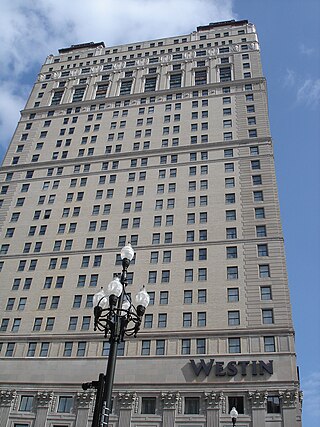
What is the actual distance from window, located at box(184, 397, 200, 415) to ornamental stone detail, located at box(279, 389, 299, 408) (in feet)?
23.6

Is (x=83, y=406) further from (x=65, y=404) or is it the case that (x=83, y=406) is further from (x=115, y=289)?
(x=115, y=289)

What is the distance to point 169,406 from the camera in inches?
1606

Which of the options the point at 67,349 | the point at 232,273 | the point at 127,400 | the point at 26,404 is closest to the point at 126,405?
the point at 127,400

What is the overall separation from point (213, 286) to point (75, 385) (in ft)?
53.7

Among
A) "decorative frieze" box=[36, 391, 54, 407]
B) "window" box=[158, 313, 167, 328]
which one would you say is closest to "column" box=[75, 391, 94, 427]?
"decorative frieze" box=[36, 391, 54, 407]

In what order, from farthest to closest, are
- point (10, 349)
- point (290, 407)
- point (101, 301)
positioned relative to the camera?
point (10, 349) → point (290, 407) → point (101, 301)

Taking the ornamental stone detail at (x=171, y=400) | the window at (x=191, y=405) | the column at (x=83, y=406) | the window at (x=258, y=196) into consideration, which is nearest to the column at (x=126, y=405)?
the ornamental stone detail at (x=171, y=400)

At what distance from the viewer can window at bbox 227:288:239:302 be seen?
45.9 meters

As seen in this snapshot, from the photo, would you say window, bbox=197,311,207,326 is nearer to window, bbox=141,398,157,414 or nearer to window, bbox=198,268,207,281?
window, bbox=198,268,207,281

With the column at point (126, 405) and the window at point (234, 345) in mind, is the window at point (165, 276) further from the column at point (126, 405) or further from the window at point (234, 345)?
the column at point (126, 405)

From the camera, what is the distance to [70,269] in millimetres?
52625

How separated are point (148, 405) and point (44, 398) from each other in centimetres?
1003

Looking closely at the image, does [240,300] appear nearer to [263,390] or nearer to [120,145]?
[263,390]

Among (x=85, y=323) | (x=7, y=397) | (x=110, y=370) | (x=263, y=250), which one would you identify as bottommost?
(x=110, y=370)
